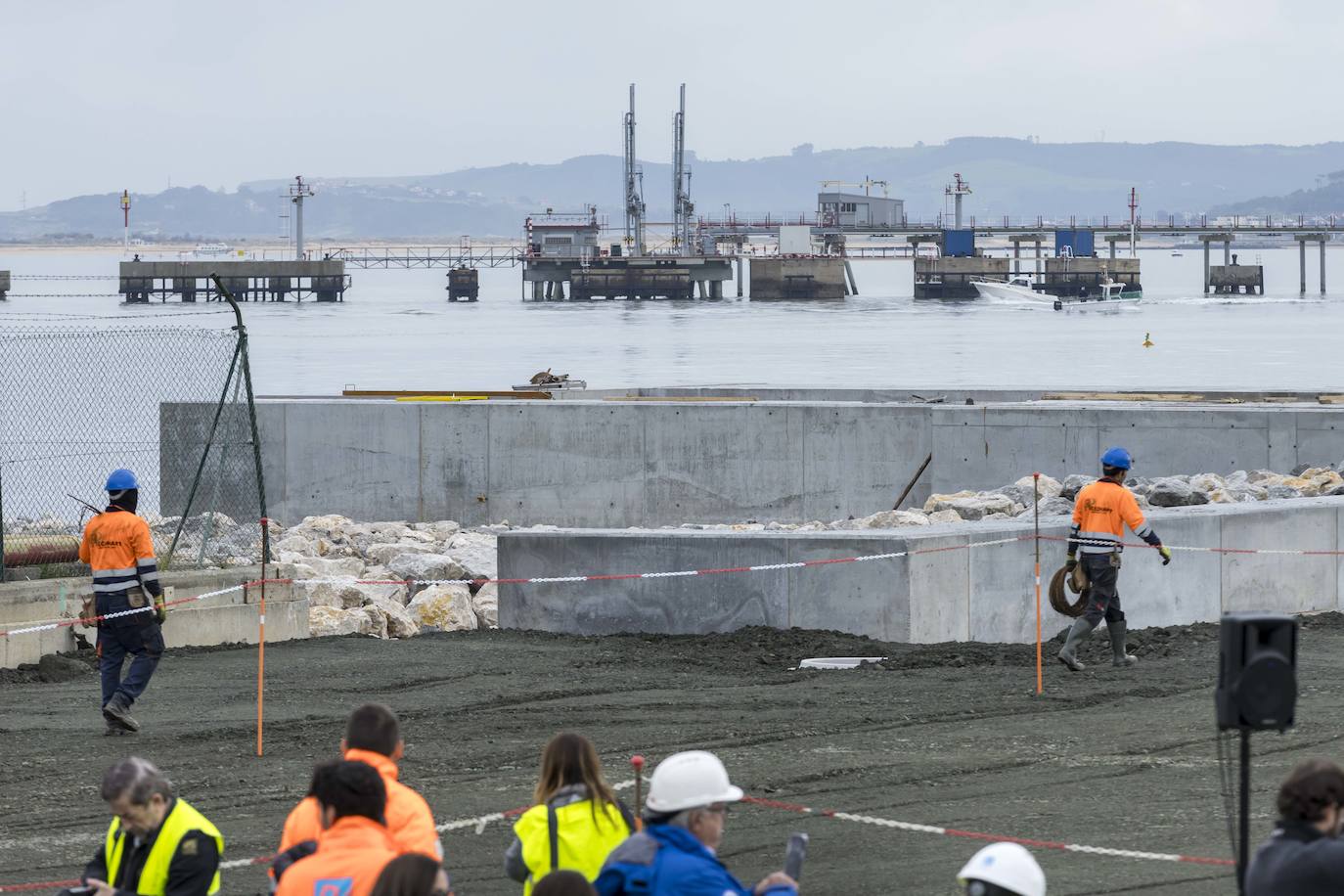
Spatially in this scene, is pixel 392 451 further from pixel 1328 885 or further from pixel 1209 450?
pixel 1328 885

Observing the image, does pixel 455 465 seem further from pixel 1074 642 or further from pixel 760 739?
pixel 760 739

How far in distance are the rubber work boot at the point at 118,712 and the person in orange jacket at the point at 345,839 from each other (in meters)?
6.66

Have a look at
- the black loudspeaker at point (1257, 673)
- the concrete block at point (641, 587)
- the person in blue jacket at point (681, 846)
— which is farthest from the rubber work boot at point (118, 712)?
the black loudspeaker at point (1257, 673)

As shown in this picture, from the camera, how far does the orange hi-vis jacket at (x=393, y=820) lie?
19.4 feet

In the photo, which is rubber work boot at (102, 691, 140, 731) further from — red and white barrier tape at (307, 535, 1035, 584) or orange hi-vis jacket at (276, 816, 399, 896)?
orange hi-vis jacket at (276, 816, 399, 896)

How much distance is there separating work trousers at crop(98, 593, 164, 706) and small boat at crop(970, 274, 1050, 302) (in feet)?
474

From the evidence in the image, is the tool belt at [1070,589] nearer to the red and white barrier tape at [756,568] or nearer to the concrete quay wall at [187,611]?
the red and white barrier tape at [756,568]

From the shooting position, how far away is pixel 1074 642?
543 inches

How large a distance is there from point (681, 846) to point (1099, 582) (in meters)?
8.73

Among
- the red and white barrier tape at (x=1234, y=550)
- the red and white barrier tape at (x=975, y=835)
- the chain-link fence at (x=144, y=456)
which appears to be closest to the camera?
the red and white barrier tape at (x=975, y=835)

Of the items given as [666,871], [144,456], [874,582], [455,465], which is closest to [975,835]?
[666,871]

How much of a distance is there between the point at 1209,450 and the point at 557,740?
65.3 ft

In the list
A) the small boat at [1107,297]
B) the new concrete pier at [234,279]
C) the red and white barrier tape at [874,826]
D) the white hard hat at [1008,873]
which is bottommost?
the red and white barrier tape at [874,826]

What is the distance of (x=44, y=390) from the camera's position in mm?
32500
